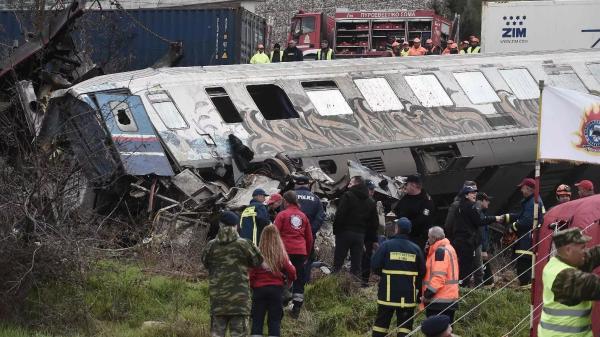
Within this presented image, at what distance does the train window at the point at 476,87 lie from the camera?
22042 mm

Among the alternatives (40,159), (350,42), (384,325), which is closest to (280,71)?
(40,159)

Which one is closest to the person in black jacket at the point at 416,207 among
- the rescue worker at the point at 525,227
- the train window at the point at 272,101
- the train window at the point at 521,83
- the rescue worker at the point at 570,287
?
the rescue worker at the point at 525,227

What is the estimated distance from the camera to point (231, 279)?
12.4 m

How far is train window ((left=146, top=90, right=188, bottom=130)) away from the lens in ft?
61.9

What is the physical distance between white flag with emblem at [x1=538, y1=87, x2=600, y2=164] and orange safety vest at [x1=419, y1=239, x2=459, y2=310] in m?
1.55

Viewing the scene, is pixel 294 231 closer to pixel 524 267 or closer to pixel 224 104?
pixel 524 267

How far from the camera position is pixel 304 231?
46.7 feet

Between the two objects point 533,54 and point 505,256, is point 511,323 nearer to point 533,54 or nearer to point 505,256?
point 505,256

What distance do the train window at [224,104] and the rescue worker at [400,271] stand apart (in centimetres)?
688

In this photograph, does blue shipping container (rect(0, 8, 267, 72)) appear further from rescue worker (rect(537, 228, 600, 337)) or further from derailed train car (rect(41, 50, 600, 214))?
rescue worker (rect(537, 228, 600, 337))

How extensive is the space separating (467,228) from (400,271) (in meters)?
3.20

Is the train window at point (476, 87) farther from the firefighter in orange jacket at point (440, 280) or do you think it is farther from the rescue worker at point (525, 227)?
the firefighter in orange jacket at point (440, 280)

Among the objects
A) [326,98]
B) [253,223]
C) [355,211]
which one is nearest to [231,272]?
[253,223]

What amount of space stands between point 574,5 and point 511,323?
1726 centimetres
